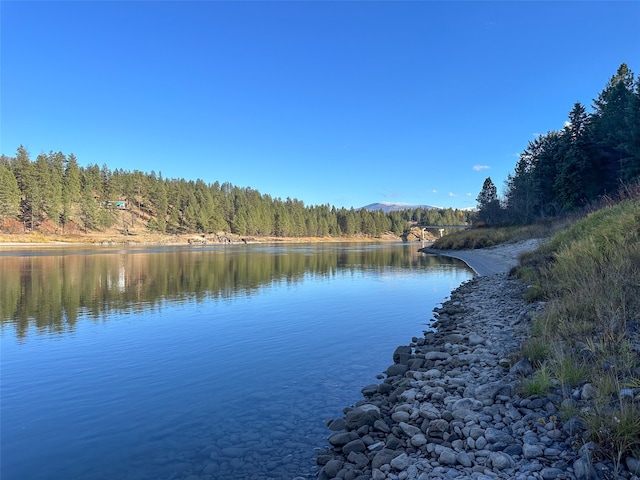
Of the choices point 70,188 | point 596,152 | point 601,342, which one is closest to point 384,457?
point 601,342

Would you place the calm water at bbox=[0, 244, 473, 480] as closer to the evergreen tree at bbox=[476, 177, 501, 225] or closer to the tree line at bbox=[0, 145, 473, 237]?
the evergreen tree at bbox=[476, 177, 501, 225]

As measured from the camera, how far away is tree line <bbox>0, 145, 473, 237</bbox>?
281 feet

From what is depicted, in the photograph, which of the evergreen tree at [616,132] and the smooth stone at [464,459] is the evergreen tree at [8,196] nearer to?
the smooth stone at [464,459]

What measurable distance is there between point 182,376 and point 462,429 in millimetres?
6645

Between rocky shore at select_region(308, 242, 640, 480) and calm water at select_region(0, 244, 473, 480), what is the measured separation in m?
0.72

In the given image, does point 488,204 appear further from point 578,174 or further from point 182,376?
point 182,376

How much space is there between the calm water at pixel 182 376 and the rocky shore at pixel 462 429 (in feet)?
2.37

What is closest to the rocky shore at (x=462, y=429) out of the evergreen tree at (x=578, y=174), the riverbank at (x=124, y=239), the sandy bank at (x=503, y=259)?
the sandy bank at (x=503, y=259)

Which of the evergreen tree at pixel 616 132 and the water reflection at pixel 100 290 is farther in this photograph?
the evergreen tree at pixel 616 132

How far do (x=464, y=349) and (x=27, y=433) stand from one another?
911 centimetres

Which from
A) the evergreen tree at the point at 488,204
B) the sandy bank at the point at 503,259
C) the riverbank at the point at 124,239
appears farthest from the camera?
the riverbank at the point at 124,239

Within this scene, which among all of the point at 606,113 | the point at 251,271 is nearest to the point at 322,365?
the point at 251,271

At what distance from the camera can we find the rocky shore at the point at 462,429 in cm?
425

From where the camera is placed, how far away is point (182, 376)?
9.30 metres
